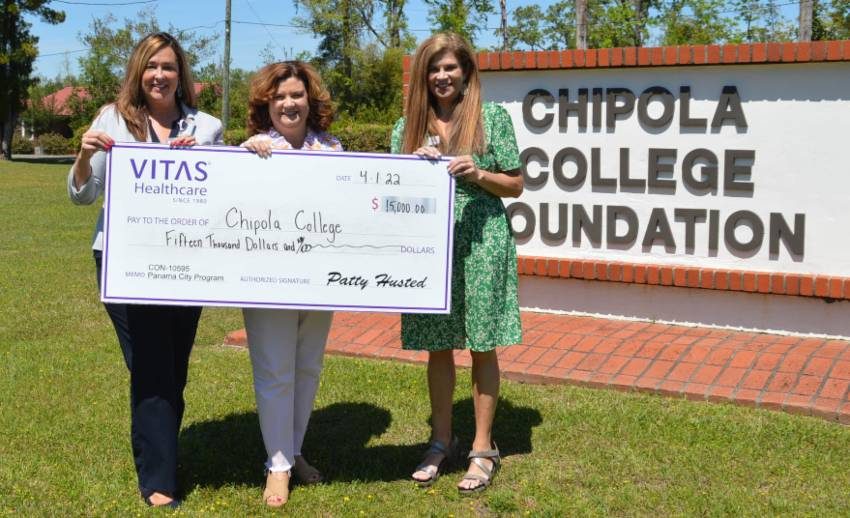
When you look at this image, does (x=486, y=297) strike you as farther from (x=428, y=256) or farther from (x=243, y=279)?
(x=243, y=279)

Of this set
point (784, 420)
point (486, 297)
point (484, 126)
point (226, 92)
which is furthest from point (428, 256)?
point (226, 92)

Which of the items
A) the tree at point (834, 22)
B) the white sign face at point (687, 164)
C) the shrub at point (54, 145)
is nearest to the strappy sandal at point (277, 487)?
the white sign face at point (687, 164)

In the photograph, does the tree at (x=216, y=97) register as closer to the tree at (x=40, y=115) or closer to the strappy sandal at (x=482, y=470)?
the tree at (x=40, y=115)

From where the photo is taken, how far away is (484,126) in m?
4.00

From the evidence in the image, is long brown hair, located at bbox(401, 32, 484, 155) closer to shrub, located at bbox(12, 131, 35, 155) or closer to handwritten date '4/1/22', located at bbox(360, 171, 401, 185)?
handwritten date '4/1/22', located at bbox(360, 171, 401, 185)

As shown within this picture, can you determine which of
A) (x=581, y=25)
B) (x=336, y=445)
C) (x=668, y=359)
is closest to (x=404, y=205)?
(x=336, y=445)

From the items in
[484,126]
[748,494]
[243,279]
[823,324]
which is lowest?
[748,494]

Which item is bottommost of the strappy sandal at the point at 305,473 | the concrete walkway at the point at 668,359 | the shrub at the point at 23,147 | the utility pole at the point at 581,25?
the strappy sandal at the point at 305,473

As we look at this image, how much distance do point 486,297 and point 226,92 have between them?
2845 centimetres

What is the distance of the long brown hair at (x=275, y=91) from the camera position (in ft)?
12.5

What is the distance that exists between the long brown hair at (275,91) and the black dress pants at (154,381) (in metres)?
0.80

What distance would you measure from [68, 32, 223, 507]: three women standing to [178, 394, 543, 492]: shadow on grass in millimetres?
287

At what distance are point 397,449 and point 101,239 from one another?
5.40 feet

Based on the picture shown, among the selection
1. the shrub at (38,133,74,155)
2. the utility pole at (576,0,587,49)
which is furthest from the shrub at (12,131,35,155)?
the utility pole at (576,0,587,49)
